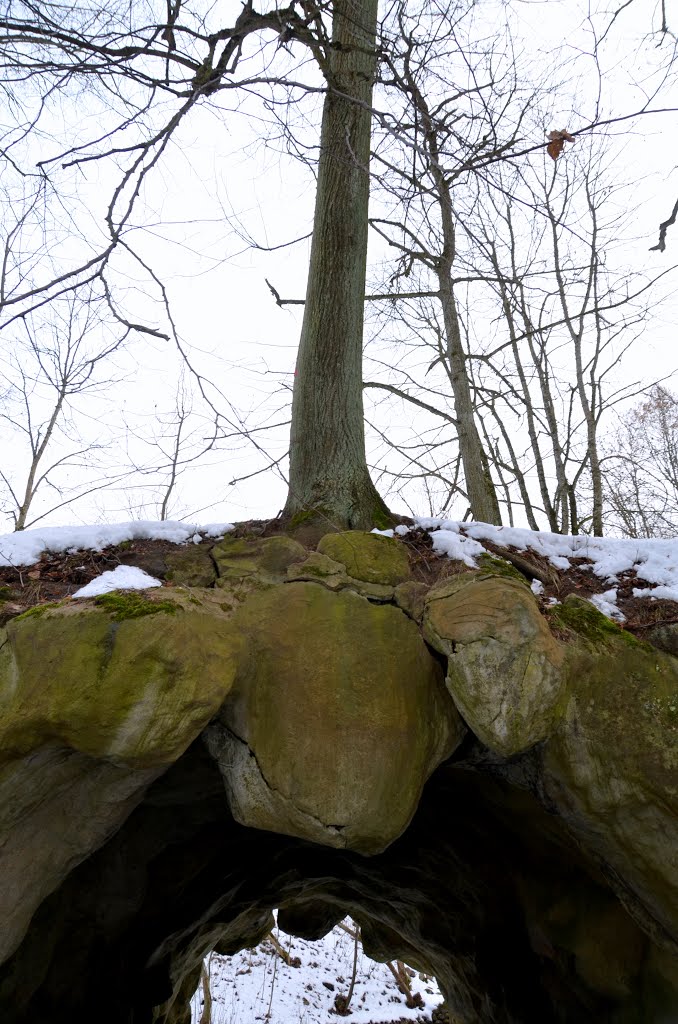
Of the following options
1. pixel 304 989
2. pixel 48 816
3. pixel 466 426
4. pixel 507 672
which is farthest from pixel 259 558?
pixel 304 989

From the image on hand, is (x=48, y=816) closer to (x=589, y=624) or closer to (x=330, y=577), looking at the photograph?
(x=330, y=577)

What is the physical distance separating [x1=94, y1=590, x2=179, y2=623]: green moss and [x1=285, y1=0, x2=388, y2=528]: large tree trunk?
1527 mm

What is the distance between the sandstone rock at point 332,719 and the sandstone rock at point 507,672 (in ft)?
0.98

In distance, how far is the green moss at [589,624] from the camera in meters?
3.02

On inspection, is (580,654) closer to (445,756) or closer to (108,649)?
(445,756)

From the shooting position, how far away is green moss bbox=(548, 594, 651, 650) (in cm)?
302

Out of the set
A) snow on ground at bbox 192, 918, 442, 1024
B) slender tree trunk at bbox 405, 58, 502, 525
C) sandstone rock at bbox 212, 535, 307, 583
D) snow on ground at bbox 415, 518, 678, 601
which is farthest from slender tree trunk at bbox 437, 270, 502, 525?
snow on ground at bbox 192, 918, 442, 1024

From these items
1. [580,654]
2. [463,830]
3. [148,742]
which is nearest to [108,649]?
[148,742]

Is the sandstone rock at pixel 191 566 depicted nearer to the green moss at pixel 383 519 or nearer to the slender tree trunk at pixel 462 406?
the green moss at pixel 383 519

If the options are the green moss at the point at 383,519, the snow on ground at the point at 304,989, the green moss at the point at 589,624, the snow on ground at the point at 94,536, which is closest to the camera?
the green moss at the point at 589,624

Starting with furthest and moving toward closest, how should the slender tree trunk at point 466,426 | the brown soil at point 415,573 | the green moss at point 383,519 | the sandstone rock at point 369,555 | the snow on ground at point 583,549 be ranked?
the slender tree trunk at point 466,426 < the green moss at point 383,519 < the snow on ground at point 583,549 < the sandstone rock at point 369,555 < the brown soil at point 415,573

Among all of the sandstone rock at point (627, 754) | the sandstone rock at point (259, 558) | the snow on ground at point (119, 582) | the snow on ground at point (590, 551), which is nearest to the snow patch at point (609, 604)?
the snow on ground at point (590, 551)

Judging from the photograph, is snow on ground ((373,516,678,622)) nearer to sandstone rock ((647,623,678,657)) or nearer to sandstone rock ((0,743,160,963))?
sandstone rock ((647,623,678,657))

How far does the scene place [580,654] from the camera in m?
2.92
